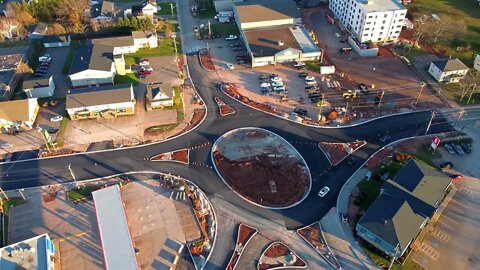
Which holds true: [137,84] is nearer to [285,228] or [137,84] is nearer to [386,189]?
[285,228]

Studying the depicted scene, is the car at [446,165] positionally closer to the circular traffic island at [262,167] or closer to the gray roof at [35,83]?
the circular traffic island at [262,167]

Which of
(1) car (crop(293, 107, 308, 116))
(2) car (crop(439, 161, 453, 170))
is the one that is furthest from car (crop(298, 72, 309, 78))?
(2) car (crop(439, 161, 453, 170))

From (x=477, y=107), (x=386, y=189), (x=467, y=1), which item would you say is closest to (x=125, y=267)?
(x=386, y=189)

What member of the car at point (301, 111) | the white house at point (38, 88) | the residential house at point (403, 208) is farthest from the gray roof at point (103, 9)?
the residential house at point (403, 208)

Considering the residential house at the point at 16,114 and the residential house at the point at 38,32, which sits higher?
the residential house at the point at 38,32

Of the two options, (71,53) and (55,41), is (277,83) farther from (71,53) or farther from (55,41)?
(55,41)

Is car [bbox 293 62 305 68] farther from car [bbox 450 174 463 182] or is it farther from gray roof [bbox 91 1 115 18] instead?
gray roof [bbox 91 1 115 18]
